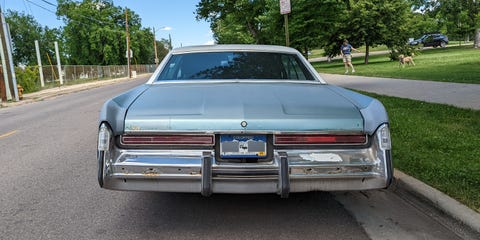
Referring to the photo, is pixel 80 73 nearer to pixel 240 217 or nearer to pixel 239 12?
pixel 239 12

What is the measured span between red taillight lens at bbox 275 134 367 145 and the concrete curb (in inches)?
42.8

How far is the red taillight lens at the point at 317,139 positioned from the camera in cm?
296

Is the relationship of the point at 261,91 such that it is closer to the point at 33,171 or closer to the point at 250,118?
the point at 250,118

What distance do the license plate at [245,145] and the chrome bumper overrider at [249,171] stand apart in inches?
2.8

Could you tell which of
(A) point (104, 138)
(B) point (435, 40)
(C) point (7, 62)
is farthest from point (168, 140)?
(B) point (435, 40)

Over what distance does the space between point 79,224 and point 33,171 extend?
2.37 meters

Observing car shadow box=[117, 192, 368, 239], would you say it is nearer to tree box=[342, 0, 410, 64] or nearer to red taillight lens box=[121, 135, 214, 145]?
red taillight lens box=[121, 135, 214, 145]

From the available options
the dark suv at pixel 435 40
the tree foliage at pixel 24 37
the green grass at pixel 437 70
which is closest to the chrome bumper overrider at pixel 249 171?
the green grass at pixel 437 70

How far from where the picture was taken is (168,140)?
9.77ft

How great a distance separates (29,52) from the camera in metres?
78.2

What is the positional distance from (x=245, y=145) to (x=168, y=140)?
1.78ft

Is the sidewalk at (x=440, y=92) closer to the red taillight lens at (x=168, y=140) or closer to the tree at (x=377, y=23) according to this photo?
the red taillight lens at (x=168, y=140)

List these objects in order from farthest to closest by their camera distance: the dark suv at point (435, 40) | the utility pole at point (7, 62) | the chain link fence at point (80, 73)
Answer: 1. the dark suv at point (435, 40)
2. the chain link fence at point (80, 73)
3. the utility pole at point (7, 62)

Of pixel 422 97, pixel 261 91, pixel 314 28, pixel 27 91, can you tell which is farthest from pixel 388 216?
pixel 27 91
